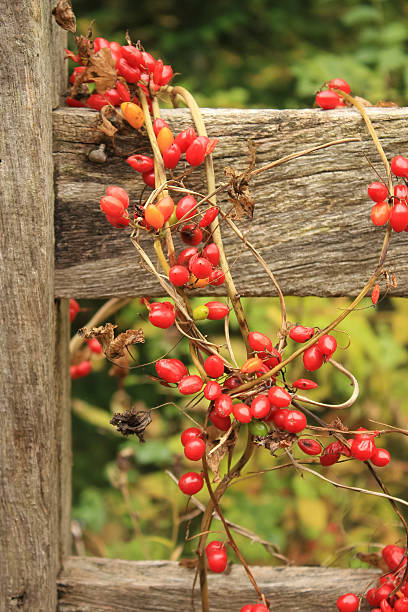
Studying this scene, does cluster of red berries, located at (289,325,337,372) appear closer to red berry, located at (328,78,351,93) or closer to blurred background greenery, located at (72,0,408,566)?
red berry, located at (328,78,351,93)

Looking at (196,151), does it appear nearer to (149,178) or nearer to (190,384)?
(149,178)

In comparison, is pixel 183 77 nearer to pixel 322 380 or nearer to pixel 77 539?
pixel 322 380

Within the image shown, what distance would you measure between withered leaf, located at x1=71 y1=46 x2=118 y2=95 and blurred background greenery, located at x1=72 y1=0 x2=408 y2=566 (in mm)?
884

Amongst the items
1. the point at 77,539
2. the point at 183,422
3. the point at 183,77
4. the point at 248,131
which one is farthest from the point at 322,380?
the point at 183,77

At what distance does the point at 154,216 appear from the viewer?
78 cm

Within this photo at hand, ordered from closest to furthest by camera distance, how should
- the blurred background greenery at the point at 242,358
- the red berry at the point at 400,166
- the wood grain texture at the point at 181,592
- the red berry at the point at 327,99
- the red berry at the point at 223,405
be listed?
the red berry at the point at 223,405 → the red berry at the point at 400,166 → the red berry at the point at 327,99 → the wood grain texture at the point at 181,592 → the blurred background greenery at the point at 242,358

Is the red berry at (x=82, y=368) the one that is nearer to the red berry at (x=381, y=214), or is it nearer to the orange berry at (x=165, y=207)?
the orange berry at (x=165, y=207)

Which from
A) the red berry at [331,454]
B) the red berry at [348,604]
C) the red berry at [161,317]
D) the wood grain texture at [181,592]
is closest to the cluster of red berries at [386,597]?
Answer: the red berry at [348,604]

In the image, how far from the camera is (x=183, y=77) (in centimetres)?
285

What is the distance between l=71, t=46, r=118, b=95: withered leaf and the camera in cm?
90

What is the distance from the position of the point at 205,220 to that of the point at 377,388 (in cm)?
169

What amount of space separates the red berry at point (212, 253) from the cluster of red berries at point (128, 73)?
0.29 meters

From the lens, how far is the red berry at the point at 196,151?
33.5 inches

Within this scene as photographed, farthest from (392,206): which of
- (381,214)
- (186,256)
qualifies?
(186,256)
